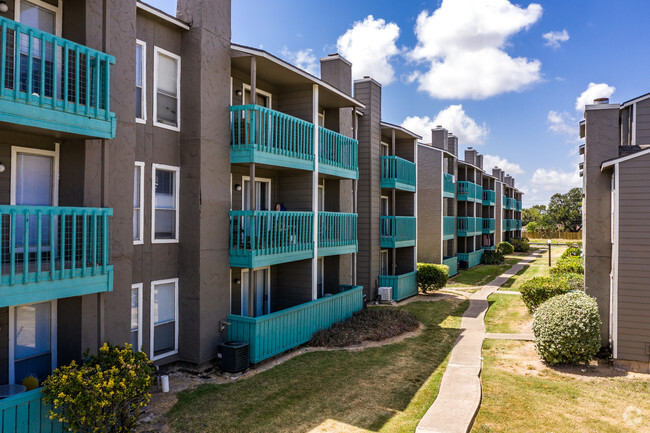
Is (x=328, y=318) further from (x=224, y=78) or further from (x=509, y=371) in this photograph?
(x=224, y=78)

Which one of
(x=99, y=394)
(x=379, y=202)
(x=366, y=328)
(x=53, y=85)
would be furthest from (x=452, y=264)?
(x=53, y=85)

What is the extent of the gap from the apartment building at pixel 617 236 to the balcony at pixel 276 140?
8965 millimetres

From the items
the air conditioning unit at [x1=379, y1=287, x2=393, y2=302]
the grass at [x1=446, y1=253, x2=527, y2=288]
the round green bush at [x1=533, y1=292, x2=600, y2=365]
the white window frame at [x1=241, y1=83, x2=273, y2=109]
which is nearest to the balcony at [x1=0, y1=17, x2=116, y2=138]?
the white window frame at [x1=241, y1=83, x2=273, y2=109]

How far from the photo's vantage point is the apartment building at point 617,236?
12195mm

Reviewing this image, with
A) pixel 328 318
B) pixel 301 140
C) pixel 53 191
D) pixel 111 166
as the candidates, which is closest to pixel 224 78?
pixel 301 140

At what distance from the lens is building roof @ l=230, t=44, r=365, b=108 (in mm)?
12711

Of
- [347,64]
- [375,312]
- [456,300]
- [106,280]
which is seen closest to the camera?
[106,280]

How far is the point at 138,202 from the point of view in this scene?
1095 cm

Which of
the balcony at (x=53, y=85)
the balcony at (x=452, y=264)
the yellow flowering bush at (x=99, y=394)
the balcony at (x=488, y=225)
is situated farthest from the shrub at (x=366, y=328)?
the balcony at (x=488, y=225)

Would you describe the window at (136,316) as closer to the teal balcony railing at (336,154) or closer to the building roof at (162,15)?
the building roof at (162,15)

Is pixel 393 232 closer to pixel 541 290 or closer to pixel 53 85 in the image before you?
pixel 541 290

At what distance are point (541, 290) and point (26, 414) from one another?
17782 millimetres

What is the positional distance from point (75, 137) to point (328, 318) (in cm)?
1041

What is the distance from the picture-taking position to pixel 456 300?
23578 millimetres
